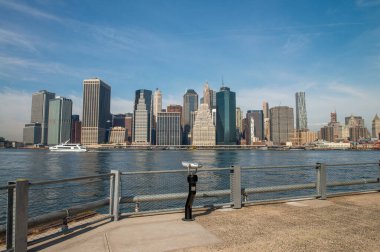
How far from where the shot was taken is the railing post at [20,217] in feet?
17.4

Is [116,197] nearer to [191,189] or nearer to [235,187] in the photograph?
[191,189]

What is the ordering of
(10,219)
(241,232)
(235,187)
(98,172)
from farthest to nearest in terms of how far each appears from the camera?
(98,172) < (235,187) < (241,232) < (10,219)

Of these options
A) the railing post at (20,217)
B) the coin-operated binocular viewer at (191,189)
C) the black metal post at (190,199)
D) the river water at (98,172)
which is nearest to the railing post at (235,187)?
the coin-operated binocular viewer at (191,189)

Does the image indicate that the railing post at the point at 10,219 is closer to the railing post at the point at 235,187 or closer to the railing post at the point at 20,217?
the railing post at the point at 20,217

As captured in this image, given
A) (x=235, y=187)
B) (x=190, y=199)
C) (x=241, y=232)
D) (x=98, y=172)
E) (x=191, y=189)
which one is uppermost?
(x=191, y=189)

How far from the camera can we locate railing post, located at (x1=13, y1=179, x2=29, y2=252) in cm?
532

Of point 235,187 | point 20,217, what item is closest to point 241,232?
point 235,187

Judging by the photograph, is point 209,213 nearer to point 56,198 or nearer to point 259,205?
point 259,205

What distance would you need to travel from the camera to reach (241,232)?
21.8ft

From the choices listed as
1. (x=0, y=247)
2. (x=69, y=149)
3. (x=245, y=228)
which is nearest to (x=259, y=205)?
(x=245, y=228)

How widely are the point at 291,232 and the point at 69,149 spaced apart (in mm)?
185168

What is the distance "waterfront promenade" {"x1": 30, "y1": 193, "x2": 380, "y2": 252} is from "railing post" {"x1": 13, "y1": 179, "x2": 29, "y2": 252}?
40cm

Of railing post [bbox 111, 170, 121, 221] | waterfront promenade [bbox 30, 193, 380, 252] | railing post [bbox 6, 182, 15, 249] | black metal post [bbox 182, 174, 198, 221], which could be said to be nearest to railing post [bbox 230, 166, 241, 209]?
waterfront promenade [bbox 30, 193, 380, 252]

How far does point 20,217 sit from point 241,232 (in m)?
4.48
